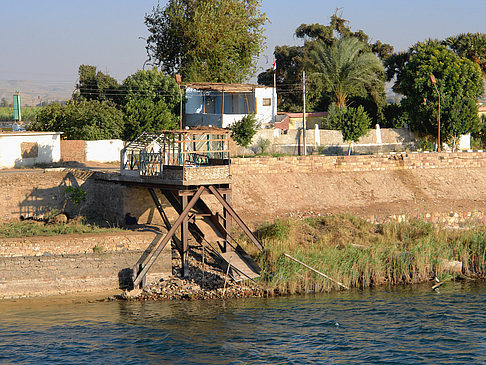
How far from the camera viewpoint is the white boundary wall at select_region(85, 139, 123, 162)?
33.4m

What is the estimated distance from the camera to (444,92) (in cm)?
3941

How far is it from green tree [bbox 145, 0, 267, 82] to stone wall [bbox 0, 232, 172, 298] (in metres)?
25.0

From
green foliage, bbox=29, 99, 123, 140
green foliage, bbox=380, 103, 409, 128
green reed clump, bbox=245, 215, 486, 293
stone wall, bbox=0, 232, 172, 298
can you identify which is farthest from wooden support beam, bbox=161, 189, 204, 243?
green foliage, bbox=380, 103, 409, 128

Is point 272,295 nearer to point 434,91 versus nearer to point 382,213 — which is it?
point 382,213

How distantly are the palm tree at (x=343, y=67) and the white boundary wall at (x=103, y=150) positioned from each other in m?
17.7

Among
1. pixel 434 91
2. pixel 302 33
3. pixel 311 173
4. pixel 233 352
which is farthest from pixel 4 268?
pixel 302 33

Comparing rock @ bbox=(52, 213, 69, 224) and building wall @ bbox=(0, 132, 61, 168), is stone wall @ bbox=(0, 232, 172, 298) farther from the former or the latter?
building wall @ bbox=(0, 132, 61, 168)

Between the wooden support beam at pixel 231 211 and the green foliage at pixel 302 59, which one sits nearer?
the wooden support beam at pixel 231 211

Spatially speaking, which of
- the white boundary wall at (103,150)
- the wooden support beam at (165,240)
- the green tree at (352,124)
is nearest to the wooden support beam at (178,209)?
the wooden support beam at (165,240)

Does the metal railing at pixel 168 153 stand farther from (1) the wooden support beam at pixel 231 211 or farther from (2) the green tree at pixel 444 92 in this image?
(2) the green tree at pixel 444 92

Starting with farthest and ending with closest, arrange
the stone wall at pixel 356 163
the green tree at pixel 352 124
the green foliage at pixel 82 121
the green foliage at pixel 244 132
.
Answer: the green tree at pixel 352 124 → the green foliage at pixel 82 121 → the green foliage at pixel 244 132 → the stone wall at pixel 356 163

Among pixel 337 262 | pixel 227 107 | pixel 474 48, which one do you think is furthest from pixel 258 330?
pixel 474 48

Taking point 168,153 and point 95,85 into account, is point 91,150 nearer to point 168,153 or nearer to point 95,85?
point 168,153

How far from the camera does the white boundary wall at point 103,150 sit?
33.4 meters
